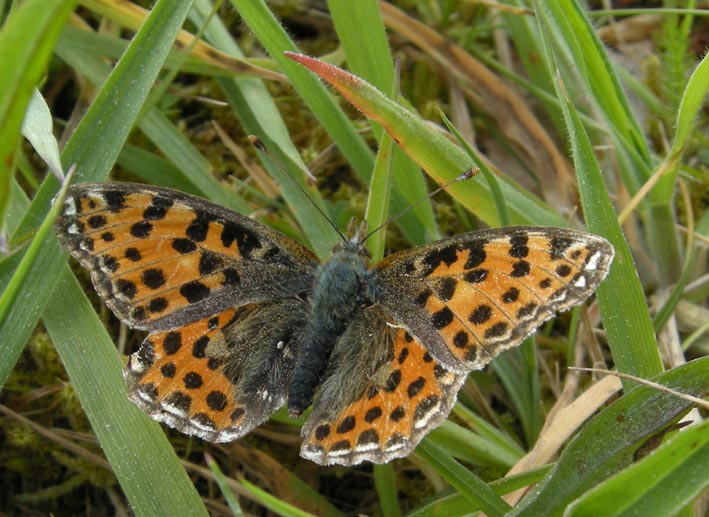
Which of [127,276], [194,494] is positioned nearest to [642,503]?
[194,494]

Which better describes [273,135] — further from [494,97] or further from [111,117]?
[494,97]

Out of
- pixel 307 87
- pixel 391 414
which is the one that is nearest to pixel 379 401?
pixel 391 414

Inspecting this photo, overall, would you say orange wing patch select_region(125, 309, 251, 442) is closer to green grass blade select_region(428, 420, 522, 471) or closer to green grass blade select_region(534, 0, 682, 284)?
green grass blade select_region(428, 420, 522, 471)

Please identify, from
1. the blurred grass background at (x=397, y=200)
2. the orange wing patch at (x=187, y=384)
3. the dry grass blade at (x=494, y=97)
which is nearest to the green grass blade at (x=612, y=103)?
the blurred grass background at (x=397, y=200)

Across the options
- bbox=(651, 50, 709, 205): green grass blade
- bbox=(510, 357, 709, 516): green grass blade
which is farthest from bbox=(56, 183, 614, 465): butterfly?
bbox=(651, 50, 709, 205): green grass blade

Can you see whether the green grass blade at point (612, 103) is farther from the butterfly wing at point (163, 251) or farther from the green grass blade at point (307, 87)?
the butterfly wing at point (163, 251)

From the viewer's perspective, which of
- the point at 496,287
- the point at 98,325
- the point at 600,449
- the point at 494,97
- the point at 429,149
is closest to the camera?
the point at 600,449

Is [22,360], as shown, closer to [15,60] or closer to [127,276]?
[127,276]

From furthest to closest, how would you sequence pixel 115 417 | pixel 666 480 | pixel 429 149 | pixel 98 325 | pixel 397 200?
pixel 397 200, pixel 429 149, pixel 98 325, pixel 115 417, pixel 666 480
